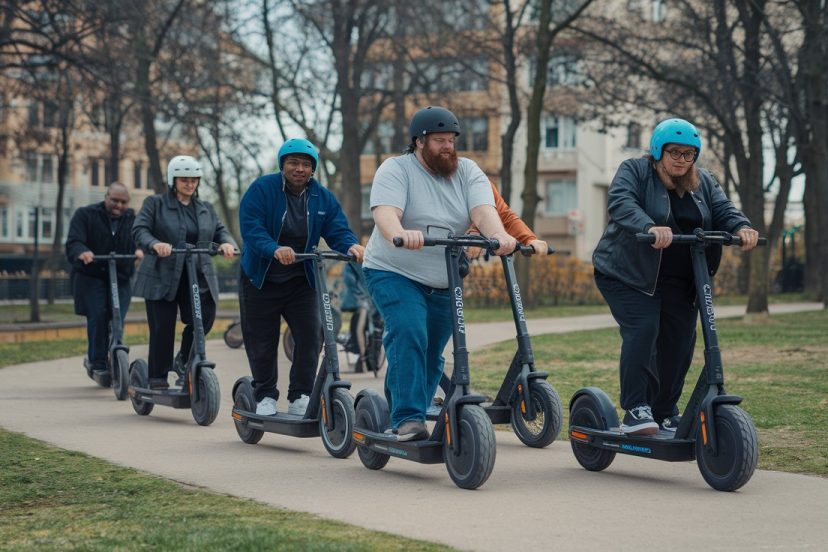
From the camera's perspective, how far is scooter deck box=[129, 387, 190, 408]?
10.7 metres

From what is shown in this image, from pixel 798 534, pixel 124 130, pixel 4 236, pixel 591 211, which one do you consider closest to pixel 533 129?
pixel 124 130

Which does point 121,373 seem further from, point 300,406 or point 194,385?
point 300,406

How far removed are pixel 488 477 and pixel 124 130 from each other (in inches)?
1534

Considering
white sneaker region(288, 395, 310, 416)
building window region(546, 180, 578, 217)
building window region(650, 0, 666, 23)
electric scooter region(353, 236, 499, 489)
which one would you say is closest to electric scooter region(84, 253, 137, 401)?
white sneaker region(288, 395, 310, 416)

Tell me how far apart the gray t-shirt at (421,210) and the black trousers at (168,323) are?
3990 mm

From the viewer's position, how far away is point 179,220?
11398mm

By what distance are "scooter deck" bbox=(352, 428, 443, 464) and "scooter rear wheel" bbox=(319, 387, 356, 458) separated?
452mm

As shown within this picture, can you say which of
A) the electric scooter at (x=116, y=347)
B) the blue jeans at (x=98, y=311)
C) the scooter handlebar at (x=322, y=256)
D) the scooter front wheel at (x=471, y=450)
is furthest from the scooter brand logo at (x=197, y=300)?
the scooter front wheel at (x=471, y=450)

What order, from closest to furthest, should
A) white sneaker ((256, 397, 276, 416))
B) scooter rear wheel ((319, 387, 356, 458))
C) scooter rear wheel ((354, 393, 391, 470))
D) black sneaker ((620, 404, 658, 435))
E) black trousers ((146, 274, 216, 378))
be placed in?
black sneaker ((620, 404, 658, 435)) < scooter rear wheel ((354, 393, 391, 470)) < scooter rear wheel ((319, 387, 356, 458)) < white sneaker ((256, 397, 276, 416)) < black trousers ((146, 274, 216, 378))

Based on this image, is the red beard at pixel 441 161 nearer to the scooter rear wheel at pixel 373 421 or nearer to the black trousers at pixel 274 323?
the scooter rear wheel at pixel 373 421

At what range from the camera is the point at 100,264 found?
44.1ft

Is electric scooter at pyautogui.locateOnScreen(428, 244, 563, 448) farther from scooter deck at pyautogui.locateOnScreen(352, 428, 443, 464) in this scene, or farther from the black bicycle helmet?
the black bicycle helmet

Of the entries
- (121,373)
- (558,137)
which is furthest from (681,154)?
(558,137)

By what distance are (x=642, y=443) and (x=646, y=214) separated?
3.77 ft
